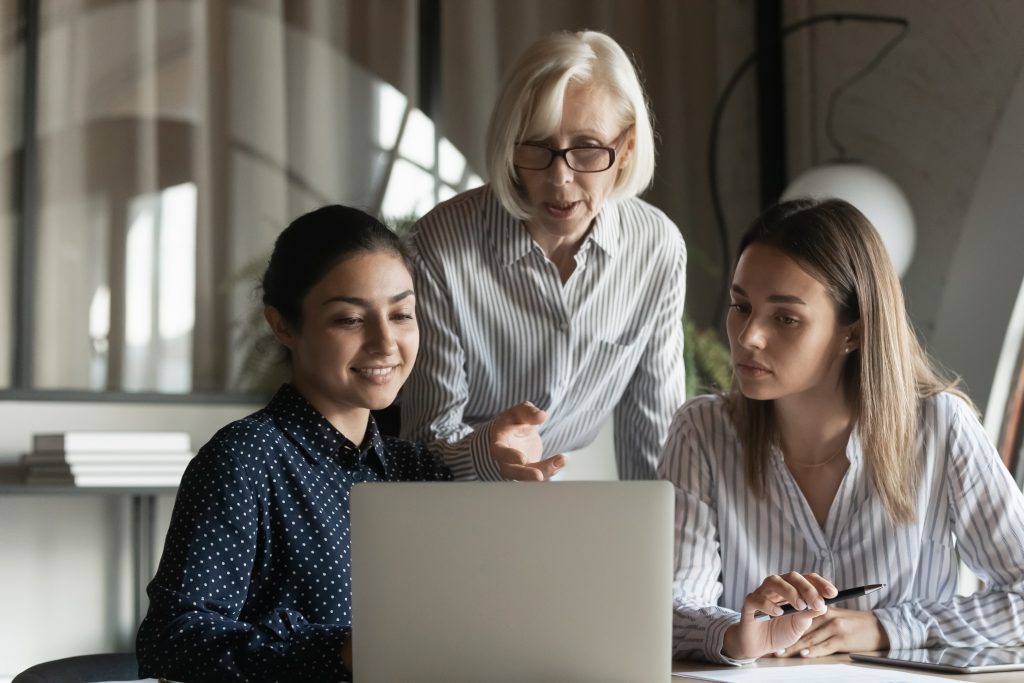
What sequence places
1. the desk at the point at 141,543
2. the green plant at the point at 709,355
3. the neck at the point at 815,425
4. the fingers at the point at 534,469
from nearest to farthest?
the fingers at the point at 534,469 → the neck at the point at 815,425 → the desk at the point at 141,543 → the green plant at the point at 709,355

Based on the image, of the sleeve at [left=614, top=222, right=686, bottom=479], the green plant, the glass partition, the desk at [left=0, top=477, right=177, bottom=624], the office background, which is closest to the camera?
the sleeve at [left=614, top=222, right=686, bottom=479]

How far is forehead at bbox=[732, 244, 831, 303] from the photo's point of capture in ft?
6.22

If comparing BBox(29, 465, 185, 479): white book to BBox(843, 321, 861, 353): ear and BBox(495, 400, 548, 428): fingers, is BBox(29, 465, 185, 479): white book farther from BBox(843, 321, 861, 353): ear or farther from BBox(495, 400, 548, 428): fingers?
BBox(843, 321, 861, 353): ear

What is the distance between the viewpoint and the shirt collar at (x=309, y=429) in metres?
1.60

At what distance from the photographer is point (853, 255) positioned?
192 cm

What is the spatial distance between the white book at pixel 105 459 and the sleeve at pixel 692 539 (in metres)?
1.56

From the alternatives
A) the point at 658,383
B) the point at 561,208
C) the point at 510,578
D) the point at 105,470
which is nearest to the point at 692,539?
the point at 658,383

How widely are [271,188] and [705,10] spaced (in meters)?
1.76

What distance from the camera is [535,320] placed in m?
2.17

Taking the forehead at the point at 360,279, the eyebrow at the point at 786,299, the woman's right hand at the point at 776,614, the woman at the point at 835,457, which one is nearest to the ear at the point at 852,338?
the woman at the point at 835,457

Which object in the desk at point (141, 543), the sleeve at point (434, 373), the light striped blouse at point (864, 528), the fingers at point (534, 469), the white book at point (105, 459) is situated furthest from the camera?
the desk at point (141, 543)

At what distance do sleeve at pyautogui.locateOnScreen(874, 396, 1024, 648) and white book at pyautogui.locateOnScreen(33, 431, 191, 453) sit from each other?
1.95m

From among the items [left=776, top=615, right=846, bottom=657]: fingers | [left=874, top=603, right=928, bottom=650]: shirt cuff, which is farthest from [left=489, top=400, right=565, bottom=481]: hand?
[left=874, top=603, right=928, bottom=650]: shirt cuff

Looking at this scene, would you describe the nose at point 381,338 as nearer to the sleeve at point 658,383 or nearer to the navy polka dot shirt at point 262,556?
the navy polka dot shirt at point 262,556
